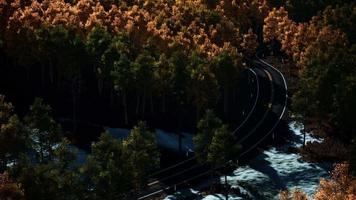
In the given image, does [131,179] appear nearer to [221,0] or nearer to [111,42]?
[111,42]

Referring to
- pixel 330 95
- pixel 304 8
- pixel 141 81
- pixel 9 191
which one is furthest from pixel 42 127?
pixel 304 8

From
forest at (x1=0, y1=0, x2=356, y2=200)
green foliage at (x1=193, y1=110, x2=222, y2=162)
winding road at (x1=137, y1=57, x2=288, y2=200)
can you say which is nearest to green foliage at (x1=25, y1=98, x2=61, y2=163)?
forest at (x1=0, y1=0, x2=356, y2=200)

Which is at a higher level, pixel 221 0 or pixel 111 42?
pixel 221 0

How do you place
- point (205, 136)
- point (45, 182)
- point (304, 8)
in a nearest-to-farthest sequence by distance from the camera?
point (45, 182)
point (205, 136)
point (304, 8)

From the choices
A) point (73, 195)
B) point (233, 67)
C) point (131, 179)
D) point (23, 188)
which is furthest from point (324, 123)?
point (23, 188)

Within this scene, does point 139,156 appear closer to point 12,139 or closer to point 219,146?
point 219,146

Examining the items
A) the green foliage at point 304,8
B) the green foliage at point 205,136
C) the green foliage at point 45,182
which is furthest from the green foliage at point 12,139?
the green foliage at point 304,8

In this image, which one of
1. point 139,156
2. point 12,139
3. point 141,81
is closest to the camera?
point 12,139

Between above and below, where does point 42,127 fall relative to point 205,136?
above
